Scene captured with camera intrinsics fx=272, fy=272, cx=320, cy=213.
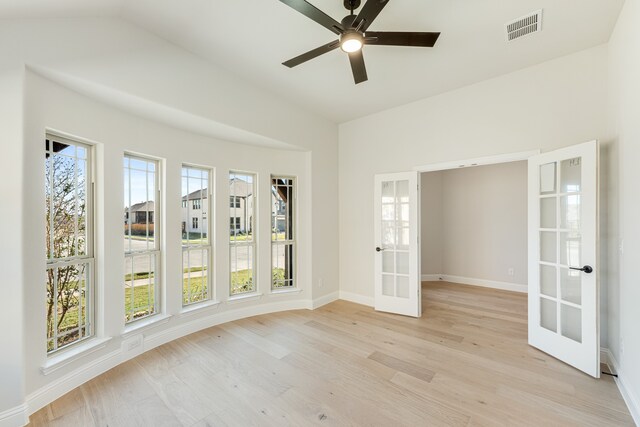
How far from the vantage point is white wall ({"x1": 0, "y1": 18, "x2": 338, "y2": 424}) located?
6.26 feet

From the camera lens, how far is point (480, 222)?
5.71 meters

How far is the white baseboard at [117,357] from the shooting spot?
6.47 ft

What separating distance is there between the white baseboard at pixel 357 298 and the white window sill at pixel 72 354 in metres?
3.27

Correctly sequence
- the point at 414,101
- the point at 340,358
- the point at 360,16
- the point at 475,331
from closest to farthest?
the point at 360,16
the point at 340,358
the point at 475,331
the point at 414,101

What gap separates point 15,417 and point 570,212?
15.9 ft

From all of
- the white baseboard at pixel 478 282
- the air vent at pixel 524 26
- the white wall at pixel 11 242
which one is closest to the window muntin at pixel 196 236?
the white wall at pixel 11 242

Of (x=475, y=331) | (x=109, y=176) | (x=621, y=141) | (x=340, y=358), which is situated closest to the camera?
(x=621, y=141)

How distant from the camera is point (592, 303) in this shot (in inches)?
96.5

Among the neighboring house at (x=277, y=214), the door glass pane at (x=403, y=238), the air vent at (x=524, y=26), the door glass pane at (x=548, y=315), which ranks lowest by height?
the door glass pane at (x=548, y=315)

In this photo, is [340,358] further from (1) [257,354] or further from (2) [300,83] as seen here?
(2) [300,83]

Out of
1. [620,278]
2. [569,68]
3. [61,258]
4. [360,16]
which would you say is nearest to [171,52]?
[360,16]

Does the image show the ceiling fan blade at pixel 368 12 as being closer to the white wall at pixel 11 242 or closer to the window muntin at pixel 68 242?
the white wall at pixel 11 242

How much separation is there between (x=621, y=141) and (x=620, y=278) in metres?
1.17

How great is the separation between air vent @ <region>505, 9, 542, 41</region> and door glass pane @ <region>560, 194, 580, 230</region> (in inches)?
63.3
